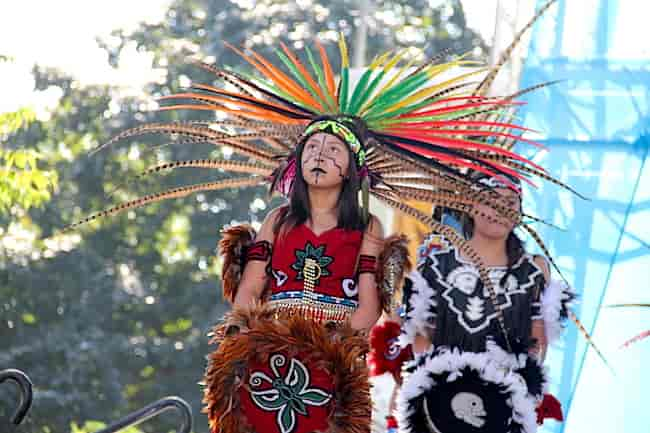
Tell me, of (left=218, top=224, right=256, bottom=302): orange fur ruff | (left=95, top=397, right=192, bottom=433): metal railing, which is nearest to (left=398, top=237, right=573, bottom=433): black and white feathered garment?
(left=218, top=224, right=256, bottom=302): orange fur ruff

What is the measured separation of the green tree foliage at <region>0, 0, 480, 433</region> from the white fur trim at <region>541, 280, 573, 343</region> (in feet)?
22.6

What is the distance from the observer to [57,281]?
11.6m

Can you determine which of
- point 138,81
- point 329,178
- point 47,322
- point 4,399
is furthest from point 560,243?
point 138,81

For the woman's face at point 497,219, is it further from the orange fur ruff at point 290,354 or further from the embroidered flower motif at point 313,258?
the orange fur ruff at point 290,354

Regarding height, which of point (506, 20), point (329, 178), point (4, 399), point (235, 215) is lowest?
point (4, 399)

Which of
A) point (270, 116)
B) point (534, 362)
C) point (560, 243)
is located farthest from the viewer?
point (560, 243)

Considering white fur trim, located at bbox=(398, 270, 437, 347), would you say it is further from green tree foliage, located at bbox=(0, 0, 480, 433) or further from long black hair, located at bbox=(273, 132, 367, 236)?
green tree foliage, located at bbox=(0, 0, 480, 433)

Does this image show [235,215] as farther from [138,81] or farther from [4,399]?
[4,399]

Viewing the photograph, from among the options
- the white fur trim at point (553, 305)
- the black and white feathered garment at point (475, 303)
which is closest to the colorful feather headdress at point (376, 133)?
the black and white feathered garment at point (475, 303)

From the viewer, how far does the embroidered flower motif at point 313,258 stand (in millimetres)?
3945

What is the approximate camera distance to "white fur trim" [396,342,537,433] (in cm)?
362

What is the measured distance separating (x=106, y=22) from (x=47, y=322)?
4.03m

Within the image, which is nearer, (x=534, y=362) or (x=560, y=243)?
(x=534, y=362)

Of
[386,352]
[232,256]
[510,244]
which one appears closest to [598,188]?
[510,244]
